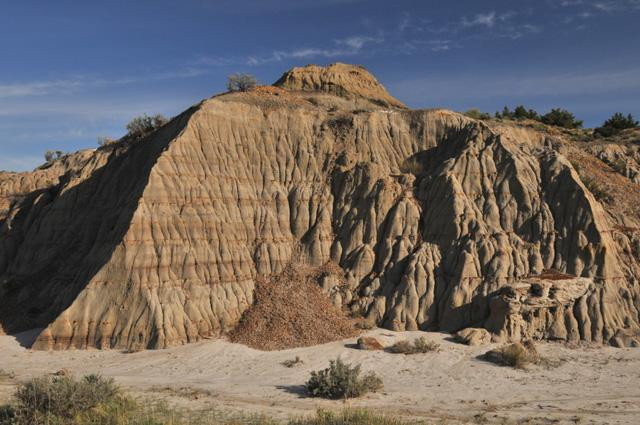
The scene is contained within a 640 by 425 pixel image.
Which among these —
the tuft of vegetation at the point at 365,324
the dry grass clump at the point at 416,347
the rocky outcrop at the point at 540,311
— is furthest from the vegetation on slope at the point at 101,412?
the rocky outcrop at the point at 540,311

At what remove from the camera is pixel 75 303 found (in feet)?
84.9

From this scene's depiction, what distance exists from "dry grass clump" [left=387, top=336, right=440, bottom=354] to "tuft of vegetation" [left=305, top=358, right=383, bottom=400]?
15.5ft

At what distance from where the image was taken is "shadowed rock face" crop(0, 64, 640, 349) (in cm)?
2617

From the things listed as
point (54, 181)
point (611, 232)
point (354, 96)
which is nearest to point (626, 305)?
point (611, 232)

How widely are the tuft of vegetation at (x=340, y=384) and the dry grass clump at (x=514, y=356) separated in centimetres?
626

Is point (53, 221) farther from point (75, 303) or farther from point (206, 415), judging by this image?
point (206, 415)

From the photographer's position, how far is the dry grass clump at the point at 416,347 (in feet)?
78.3

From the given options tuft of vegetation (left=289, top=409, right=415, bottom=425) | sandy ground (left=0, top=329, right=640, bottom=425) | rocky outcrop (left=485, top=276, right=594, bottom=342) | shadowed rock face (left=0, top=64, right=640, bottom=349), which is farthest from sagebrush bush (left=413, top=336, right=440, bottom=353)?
tuft of vegetation (left=289, top=409, right=415, bottom=425)

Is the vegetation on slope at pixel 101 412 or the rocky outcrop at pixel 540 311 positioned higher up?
the rocky outcrop at pixel 540 311

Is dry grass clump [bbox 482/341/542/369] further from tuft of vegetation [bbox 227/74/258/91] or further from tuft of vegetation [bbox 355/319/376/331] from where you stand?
tuft of vegetation [bbox 227/74/258/91]

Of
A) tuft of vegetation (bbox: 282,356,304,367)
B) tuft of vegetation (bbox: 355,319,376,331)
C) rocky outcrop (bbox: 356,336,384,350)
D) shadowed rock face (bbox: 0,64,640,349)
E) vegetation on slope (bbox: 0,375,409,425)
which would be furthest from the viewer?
tuft of vegetation (bbox: 355,319,376,331)

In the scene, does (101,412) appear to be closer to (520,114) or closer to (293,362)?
(293,362)

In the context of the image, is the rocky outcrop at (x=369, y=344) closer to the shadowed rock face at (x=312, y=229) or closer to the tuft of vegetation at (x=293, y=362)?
the shadowed rock face at (x=312, y=229)

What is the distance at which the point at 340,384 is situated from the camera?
61.3 feet
